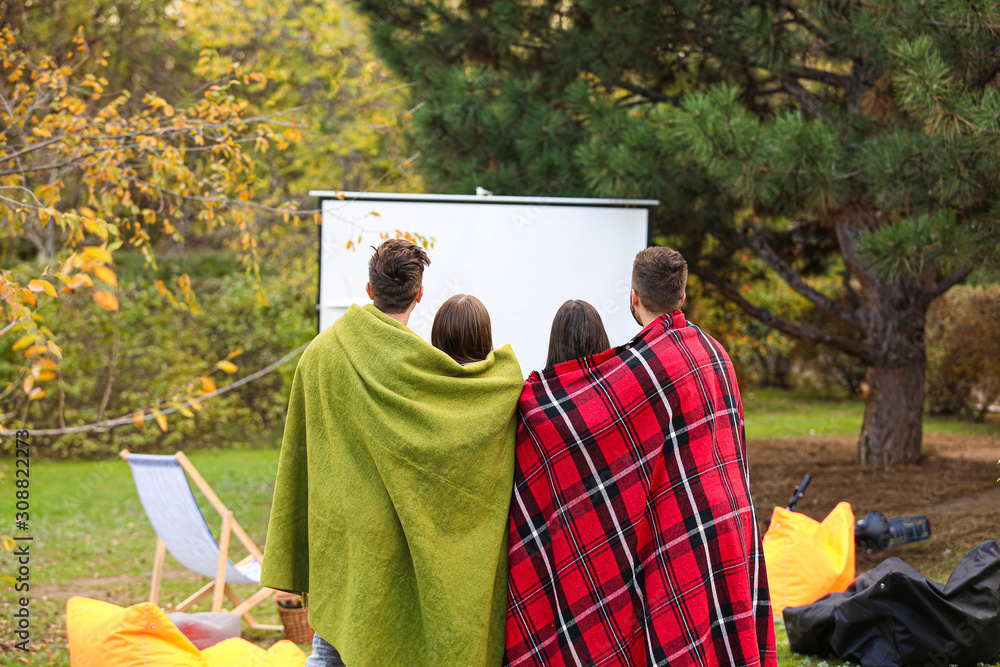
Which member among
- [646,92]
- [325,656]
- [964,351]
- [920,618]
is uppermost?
[646,92]

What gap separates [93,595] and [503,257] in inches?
118

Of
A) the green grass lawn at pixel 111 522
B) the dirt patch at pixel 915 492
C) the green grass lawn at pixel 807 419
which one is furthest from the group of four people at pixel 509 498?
the green grass lawn at pixel 807 419

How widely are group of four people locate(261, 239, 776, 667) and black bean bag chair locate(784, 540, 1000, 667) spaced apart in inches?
40.7

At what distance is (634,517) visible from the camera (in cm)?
222

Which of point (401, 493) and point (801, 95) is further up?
point (801, 95)

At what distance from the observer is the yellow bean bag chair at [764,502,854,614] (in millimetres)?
3707

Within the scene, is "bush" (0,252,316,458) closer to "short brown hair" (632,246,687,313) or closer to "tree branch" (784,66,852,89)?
"tree branch" (784,66,852,89)

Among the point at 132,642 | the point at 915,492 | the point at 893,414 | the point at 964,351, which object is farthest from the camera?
the point at 964,351

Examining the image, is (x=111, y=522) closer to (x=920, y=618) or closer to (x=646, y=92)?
(x=646, y=92)

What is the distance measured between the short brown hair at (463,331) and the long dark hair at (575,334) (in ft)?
0.62

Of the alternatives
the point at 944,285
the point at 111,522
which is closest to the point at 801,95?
the point at 944,285

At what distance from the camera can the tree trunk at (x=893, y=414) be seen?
6648 millimetres

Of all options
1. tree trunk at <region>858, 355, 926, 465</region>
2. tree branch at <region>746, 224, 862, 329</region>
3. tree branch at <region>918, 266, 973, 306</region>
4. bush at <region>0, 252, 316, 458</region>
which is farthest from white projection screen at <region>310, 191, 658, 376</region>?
bush at <region>0, 252, 316, 458</region>

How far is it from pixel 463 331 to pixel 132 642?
5.54 feet
